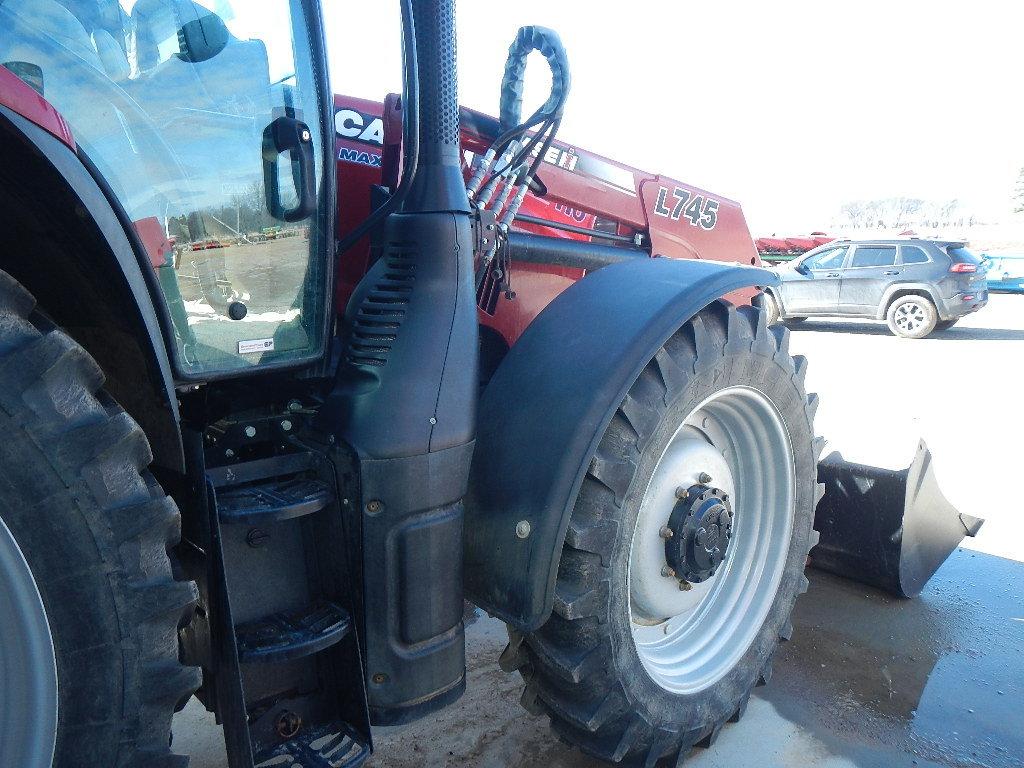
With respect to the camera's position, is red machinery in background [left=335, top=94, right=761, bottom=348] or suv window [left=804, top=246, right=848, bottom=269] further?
suv window [left=804, top=246, right=848, bottom=269]

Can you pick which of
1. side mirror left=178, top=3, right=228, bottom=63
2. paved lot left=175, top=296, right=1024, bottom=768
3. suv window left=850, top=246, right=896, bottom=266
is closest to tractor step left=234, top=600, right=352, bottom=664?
paved lot left=175, top=296, right=1024, bottom=768

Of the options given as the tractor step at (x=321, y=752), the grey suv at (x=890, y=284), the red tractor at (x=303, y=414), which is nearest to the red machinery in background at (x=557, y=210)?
the red tractor at (x=303, y=414)

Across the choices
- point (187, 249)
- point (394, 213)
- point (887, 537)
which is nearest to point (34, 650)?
point (187, 249)

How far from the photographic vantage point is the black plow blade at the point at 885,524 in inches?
133

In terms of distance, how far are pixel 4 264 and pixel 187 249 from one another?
335 millimetres

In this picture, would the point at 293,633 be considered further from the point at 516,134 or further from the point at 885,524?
the point at 885,524

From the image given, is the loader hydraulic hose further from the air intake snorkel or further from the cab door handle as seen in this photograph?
the cab door handle

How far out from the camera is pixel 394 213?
6.43 feet

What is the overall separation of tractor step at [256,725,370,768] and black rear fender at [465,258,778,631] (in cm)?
44

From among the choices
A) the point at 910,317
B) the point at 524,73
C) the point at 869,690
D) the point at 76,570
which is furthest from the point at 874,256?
the point at 76,570

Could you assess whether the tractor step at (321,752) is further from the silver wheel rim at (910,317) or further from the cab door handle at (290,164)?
the silver wheel rim at (910,317)

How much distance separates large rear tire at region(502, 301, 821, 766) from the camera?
201cm

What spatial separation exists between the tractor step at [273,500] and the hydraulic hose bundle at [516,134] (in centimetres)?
77

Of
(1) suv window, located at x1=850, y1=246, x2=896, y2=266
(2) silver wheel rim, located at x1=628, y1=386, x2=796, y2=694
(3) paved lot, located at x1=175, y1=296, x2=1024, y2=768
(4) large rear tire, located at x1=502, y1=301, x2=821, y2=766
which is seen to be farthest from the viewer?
(1) suv window, located at x1=850, y1=246, x2=896, y2=266
